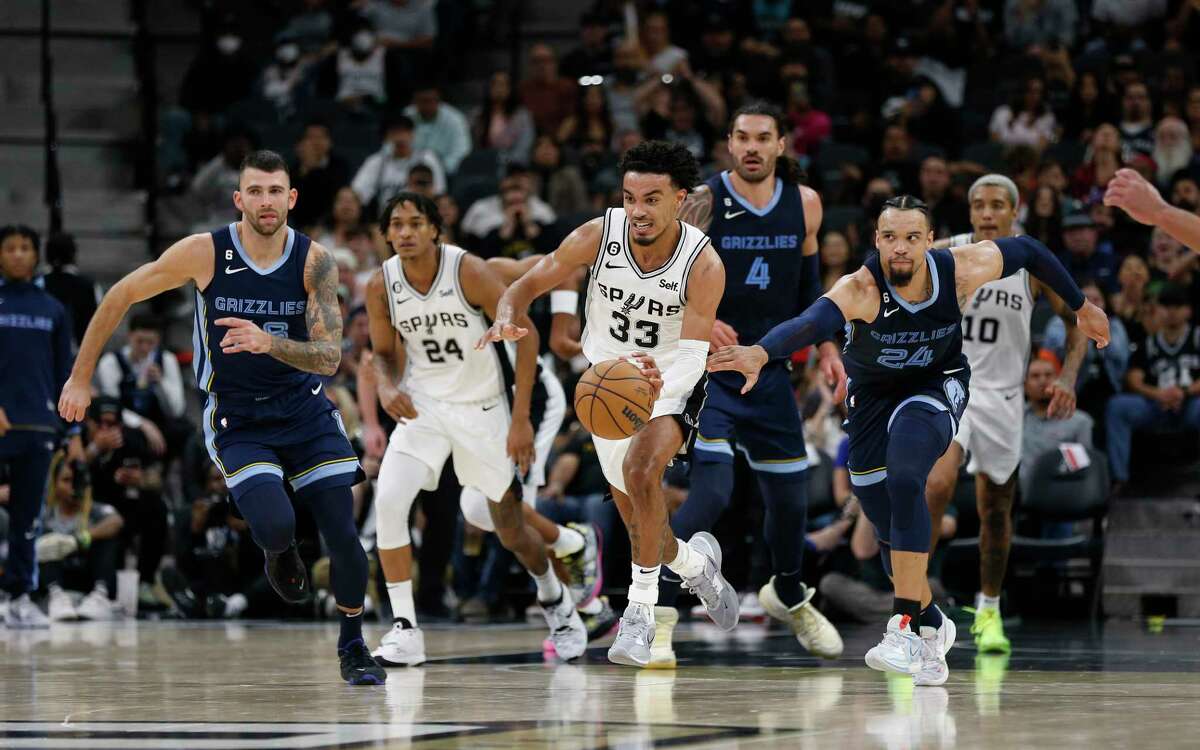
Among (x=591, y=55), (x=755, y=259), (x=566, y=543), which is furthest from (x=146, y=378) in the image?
(x=755, y=259)

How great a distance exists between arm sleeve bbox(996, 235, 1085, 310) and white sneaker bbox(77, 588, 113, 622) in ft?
24.2

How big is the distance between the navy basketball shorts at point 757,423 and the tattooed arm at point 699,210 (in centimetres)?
74

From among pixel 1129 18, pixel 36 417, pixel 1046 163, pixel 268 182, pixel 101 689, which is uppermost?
pixel 1129 18

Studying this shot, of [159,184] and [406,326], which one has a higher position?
[159,184]

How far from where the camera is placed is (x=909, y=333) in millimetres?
7176

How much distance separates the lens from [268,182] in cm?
711

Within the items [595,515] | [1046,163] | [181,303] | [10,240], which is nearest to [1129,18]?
[1046,163]

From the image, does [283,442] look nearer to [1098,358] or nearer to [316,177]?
[1098,358]

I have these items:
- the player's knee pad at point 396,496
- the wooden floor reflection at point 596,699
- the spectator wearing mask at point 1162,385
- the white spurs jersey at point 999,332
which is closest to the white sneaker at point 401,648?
the wooden floor reflection at point 596,699

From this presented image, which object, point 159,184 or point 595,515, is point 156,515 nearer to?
point 595,515

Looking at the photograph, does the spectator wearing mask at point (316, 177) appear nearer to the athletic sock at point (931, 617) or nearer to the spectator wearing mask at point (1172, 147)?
the spectator wearing mask at point (1172, 147)

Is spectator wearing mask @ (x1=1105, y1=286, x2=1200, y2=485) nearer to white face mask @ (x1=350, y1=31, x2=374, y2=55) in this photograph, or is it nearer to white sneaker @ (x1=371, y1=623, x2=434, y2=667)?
white sneaker @ (x1=371, y1=623, x2=434, y2=667)

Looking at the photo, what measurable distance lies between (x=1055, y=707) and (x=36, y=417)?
301 inches

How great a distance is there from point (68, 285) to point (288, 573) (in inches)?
255
